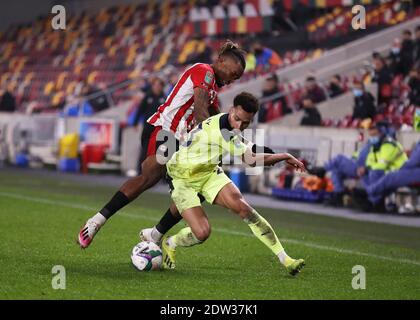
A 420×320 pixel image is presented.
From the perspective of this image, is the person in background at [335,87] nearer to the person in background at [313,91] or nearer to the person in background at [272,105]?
the person in background at [313,91]

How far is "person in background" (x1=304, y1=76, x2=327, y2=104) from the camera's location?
19.8 meters

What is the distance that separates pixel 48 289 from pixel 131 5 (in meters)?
30.4

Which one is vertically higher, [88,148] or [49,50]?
[49,50]

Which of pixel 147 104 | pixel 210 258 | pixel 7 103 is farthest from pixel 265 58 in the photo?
pixel 210 258

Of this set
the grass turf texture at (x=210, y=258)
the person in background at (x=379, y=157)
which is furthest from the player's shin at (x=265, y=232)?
the person in background at (x=379, y=157)

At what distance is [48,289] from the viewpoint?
751 cm

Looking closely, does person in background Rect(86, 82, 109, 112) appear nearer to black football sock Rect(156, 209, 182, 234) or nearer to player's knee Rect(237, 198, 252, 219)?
black football sock Rect(156, 209, 182, 234)

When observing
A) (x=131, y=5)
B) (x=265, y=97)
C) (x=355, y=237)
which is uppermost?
(x=131, y=5)

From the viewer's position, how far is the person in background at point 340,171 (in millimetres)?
15812

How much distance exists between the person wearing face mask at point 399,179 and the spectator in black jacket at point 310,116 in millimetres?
3331

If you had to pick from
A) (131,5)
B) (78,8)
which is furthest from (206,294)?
(78,8)

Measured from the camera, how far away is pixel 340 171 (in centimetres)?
1595

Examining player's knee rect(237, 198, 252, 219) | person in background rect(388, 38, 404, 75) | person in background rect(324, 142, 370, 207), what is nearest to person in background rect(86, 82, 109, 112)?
person in background rect(388, 38, 404, 75)
